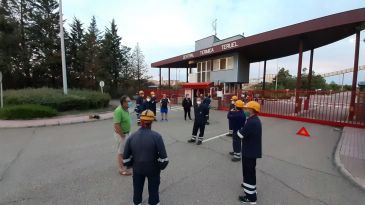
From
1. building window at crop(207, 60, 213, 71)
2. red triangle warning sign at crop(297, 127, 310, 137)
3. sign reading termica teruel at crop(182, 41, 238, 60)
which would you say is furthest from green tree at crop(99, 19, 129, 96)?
red triangle warning sign at crop(297, 127, 310, 137)

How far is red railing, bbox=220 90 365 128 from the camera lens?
11390mm

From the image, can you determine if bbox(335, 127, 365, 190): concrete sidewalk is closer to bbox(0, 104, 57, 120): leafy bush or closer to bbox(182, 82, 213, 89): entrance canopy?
bbox(182, 82, 213, 89): entrance canopy

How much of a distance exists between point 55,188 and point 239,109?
496 centimetres

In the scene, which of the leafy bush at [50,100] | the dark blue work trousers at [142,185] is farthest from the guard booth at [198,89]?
the dark blue work trousers at [142,185]

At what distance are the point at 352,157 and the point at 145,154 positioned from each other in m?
6.50

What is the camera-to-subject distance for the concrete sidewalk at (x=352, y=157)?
4.84m

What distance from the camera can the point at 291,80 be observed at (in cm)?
6594

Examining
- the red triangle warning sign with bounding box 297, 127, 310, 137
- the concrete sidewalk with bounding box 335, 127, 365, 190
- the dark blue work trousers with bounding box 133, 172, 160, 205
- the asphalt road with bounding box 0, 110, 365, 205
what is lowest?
the asphalt road with bounding box 0, 110, 365, 205

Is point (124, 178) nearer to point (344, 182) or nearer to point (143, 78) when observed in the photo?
point (344, 182)

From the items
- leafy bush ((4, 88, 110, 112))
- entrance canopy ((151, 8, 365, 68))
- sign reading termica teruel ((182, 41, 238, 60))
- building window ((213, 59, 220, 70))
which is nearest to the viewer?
entrance canopy ((151, 8, 365, 68))

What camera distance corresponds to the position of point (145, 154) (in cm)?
284

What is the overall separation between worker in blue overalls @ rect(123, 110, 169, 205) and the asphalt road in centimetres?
105

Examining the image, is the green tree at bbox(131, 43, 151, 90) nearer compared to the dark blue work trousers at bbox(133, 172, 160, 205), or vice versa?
the dark blue work trousers at bbox(133, 172, 160, 205)

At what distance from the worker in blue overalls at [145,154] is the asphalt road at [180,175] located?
1.05m
